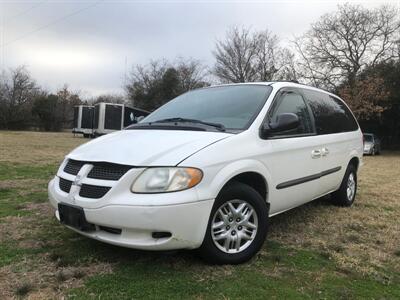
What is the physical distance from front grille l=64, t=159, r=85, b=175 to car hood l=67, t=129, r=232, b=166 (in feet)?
0.14

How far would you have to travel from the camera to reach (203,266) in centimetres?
370

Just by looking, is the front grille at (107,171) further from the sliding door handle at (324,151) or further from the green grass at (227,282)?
the sliding door handle at (324,151)

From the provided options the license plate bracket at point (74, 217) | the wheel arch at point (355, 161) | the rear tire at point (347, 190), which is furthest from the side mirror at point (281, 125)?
the wheel arch at point (355, 161)

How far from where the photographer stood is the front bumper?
3254 mm

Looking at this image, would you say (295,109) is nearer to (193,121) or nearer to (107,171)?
(193,121)

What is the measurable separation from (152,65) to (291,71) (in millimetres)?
24327

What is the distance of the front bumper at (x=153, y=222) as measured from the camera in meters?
3.25

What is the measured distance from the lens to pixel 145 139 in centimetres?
392

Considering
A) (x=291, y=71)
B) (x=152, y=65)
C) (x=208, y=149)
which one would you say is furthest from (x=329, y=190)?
(x=152, y=65)

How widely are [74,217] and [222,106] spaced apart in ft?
6.40

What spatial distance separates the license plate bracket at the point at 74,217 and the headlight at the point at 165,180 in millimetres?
506

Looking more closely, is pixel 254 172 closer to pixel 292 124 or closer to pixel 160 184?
pixel 292 124

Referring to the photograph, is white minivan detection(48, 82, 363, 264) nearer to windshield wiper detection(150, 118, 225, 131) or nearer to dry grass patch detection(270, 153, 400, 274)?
windshield wiper detection(150, 118, 225, 131)

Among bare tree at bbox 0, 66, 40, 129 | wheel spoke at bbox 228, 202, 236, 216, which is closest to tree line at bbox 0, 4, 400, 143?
bare tree at bbox 0, 66, 40, 129
